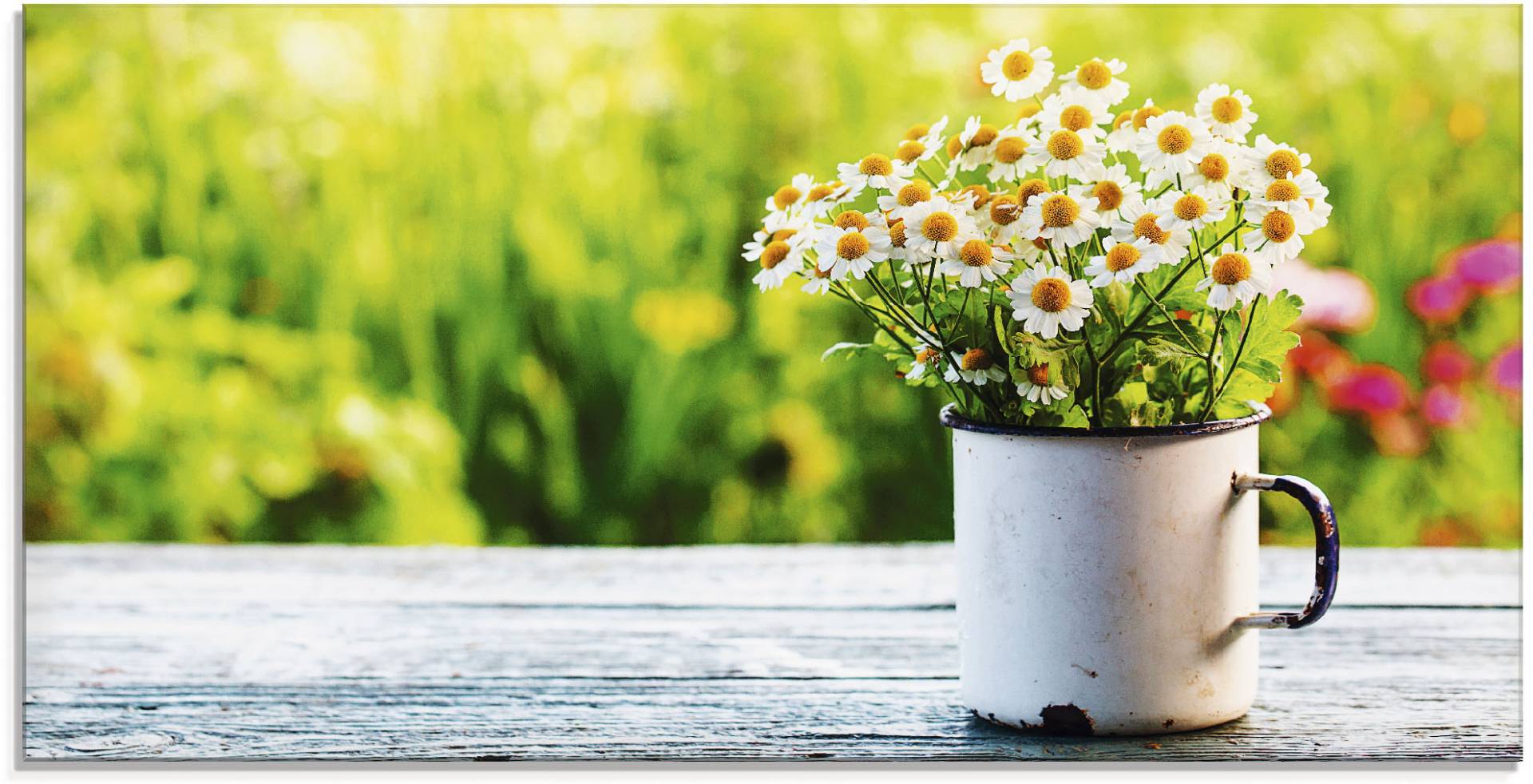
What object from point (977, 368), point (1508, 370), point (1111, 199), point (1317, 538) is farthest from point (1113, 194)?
point (1508, 370)

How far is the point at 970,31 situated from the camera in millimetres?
1914

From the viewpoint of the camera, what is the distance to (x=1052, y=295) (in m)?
0.67

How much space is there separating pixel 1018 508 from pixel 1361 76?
134 cm

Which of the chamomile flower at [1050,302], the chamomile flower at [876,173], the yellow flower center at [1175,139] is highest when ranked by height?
the yellow flower center at [1175,139]

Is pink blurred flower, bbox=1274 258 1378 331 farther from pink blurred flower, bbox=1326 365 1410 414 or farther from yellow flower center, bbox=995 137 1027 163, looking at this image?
yellow flower center, bbox=995 137 1027 163

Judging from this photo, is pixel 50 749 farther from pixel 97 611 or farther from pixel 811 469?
pixel 811 469

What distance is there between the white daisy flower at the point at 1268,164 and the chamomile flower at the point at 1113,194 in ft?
0.17

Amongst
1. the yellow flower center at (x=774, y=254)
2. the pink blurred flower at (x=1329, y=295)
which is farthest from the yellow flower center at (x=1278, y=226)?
the pink blurred flower at (x=1329, y=295)

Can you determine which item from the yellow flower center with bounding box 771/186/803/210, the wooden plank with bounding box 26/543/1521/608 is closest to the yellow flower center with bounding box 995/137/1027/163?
the yellow flower center with bounding box 771/186/803/210

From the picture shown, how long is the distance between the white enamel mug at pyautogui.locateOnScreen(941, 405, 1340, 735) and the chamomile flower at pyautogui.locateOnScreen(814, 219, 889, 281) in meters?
0.11

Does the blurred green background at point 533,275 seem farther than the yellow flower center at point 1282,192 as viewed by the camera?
Yes

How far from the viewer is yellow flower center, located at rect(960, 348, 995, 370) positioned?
700mm

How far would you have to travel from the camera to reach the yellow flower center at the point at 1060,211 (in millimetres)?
671

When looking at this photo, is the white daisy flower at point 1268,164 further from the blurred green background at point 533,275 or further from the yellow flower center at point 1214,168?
the blurred green background at point 533,275
